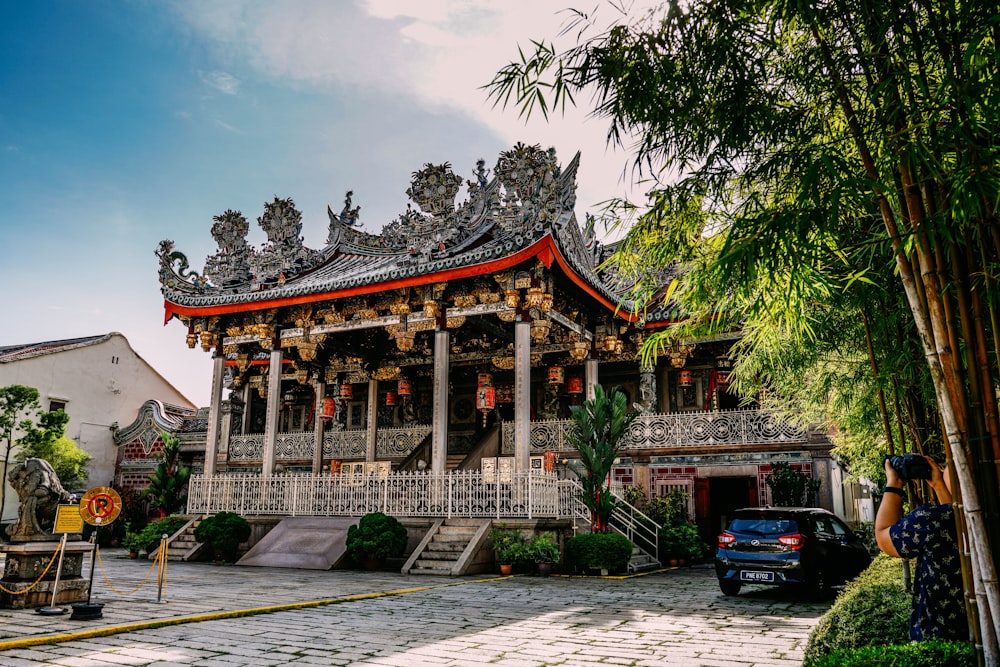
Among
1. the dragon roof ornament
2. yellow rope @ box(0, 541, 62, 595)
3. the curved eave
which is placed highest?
the dragon roof ornament

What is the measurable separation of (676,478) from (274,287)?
10.2m

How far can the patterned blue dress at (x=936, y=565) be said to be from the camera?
3408 mm

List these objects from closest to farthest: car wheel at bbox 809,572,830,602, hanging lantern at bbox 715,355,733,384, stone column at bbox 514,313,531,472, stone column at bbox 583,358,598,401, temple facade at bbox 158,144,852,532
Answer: car wheel at bbox 809,572,830,602
stone column at bbox 514,313,531,472
temple facade at bbox 158,144,852,532
stone column at bbox 583,358,598,401
hanging lantern at bbox 715,355,733,384

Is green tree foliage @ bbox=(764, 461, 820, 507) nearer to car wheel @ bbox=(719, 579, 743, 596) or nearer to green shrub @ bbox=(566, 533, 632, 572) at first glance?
green shrub @ bbox=(566, 533, 632, 572)

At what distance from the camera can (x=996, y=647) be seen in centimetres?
291

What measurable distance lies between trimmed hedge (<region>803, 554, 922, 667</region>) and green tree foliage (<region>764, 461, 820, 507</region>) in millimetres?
10131

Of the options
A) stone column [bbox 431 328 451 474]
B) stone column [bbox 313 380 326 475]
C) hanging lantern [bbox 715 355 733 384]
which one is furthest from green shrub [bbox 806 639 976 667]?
stone column [bbox 313 380 326 475]

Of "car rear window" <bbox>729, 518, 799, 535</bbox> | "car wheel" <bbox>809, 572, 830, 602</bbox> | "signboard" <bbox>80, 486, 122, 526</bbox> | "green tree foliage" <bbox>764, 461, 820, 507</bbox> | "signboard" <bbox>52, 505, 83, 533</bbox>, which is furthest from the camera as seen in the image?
"green tree foliage" <bbox>764, 461, 820, 507</bbox>

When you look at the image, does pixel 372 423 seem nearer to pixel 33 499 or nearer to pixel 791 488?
pixel 791 488

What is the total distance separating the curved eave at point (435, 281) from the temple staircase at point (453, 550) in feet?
14.9

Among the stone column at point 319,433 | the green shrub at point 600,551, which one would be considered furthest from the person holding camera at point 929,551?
the stone column at point 319,433

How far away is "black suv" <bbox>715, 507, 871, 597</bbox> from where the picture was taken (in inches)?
370

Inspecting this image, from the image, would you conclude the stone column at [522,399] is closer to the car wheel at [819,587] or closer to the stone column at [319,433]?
the car wheel at [819,587]

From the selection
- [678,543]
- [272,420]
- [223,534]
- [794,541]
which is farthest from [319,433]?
[794,541]
